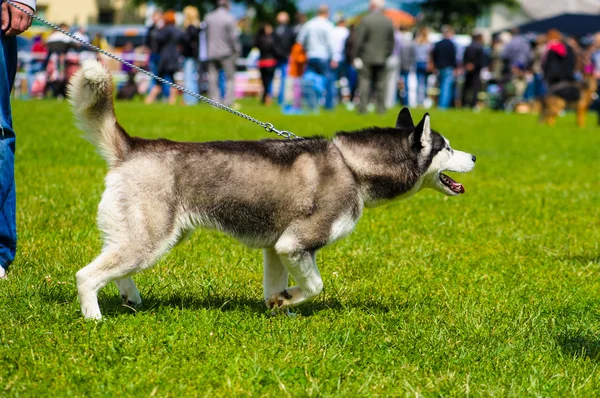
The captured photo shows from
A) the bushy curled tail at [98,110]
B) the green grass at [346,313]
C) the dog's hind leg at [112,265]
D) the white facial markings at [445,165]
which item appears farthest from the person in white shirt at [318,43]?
the dog's hind leg at [112,265]

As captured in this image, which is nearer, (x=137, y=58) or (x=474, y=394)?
(x=474, y=394)

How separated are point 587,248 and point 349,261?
2.19 metres

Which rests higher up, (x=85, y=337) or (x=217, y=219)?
(x=217, y=219)

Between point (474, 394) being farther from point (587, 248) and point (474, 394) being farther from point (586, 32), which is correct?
point (586, 32)

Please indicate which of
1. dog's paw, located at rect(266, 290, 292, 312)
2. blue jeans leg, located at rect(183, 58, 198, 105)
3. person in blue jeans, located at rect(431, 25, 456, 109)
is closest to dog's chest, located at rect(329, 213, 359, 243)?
dog's paw, located at rect(266, 290, 292, 312)

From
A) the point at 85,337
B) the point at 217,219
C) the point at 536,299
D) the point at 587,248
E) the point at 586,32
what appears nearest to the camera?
the point at 85,337

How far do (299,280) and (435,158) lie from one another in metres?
1.09

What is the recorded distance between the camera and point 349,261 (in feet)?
20.2

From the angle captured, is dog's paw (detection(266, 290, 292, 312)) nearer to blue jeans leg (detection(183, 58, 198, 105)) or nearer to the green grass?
the green grass

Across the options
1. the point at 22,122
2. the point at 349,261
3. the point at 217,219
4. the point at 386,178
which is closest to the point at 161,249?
the point at 217,219

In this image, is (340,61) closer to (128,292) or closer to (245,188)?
(128,292)

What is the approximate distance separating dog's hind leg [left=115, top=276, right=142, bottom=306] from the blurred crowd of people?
46.6 feet

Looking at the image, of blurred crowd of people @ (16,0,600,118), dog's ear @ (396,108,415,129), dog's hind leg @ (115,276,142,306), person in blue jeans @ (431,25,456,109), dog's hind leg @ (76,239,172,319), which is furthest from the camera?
person in blue jeans @ (431,25,456,109)

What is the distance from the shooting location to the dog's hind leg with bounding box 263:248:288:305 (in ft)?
15.9
